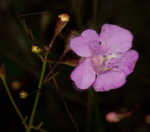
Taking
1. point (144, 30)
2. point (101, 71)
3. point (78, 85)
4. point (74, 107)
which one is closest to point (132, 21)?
point (144, 30)

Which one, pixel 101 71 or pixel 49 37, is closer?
pixel 101 71

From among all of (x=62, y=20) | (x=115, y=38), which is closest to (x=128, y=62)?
(x=115, y=38)

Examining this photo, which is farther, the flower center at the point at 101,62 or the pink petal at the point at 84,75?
the flower center at the point at 101,62

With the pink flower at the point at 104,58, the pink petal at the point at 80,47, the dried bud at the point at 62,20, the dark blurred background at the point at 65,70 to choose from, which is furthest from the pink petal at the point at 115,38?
the dark blurred background at the point at 65,70

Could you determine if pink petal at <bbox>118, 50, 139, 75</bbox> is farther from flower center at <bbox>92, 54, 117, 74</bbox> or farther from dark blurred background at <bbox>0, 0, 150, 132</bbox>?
dark blurred background at <bbox>0, 0, 150, 132</bbox>

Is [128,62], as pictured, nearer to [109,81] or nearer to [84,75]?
[109,81]

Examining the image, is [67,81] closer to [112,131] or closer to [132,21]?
[112,131]

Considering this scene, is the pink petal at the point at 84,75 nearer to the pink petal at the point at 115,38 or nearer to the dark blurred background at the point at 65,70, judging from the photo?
the pink petal at the point at 115,38
